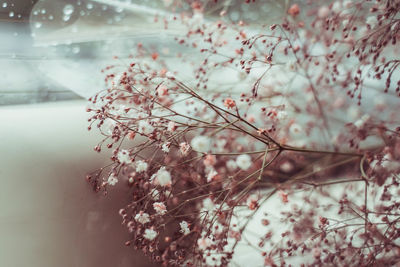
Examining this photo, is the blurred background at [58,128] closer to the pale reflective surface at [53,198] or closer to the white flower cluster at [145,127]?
the pale reflective surface at [53,198]

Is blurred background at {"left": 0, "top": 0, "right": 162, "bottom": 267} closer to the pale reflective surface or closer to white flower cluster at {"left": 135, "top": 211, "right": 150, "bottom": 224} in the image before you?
the pale reflective surface

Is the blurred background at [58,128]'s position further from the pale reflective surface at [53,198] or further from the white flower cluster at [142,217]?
the white flower cluster at [142,217]

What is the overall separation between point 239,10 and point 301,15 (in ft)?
0.73

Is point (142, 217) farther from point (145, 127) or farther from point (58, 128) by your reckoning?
point (58, 128)

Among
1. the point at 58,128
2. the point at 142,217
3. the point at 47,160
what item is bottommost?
the point at 142,217

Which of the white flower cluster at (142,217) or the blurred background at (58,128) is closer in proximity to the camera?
the white flower cluster at (142,217)

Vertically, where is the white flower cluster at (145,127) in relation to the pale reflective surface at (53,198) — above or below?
above

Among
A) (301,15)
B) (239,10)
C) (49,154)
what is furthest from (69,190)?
(301,15)

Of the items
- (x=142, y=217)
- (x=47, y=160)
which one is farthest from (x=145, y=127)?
(x=47, y=160)

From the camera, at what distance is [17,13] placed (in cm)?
113

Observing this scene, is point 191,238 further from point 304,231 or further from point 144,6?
point 144,6

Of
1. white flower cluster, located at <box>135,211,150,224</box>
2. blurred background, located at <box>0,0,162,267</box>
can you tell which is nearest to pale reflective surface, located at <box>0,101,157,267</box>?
blurred background, located at <box>0,0,162,267</box>

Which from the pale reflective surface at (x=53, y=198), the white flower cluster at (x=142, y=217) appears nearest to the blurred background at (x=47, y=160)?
the pale reflective surface at (x=53, y=198)

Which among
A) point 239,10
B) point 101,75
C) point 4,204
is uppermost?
point 239,10
